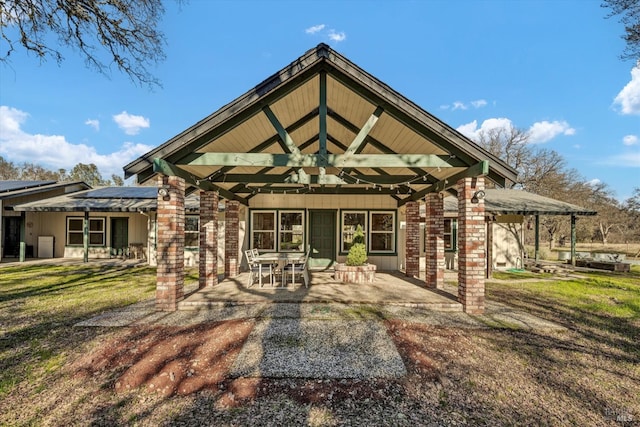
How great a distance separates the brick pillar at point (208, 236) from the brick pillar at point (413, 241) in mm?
5588

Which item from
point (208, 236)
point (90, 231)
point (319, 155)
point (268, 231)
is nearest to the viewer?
point (319, 155)

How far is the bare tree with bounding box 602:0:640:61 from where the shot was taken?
769cm

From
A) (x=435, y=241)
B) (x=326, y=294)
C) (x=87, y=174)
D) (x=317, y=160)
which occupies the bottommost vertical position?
(x=326, y=294)

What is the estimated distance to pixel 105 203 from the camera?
13359 mm

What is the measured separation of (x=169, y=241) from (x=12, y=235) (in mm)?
15135

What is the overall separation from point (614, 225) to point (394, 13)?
32263mm

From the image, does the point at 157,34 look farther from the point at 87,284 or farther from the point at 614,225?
the point at 614,225

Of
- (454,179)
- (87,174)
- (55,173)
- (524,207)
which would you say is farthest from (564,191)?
(55,173)

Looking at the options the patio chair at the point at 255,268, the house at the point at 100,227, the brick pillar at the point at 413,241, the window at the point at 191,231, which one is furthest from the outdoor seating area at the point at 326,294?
the house at the point at 100,227

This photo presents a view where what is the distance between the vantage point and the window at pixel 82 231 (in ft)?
46.7

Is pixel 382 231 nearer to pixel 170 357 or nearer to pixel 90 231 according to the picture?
pixel 170 357

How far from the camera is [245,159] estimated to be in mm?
5090

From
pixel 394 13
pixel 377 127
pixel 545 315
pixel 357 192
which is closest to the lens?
pixel 545 315

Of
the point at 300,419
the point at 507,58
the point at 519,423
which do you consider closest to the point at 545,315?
the point at 519,423
